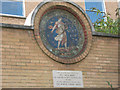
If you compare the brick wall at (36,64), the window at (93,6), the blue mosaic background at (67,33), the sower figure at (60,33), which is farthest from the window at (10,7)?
the brick wall at (36,64)

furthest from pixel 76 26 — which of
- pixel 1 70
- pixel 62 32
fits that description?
pixel 1 70

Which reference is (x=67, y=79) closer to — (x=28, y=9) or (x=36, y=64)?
(x=36, y=64)

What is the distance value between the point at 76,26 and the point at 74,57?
1.71 m

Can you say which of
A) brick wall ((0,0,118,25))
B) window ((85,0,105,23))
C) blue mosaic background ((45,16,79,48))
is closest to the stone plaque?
blue mosaic background ((45,16,79,48))

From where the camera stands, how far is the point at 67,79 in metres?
10.9

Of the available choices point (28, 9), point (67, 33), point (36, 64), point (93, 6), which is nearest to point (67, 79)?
point (36, 64)

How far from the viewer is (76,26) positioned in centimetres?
1229

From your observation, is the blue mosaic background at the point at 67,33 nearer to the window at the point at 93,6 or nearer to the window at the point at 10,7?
the window at the point at 10,7

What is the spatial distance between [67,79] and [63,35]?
2.15 metres

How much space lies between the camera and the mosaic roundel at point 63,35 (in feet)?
37.0

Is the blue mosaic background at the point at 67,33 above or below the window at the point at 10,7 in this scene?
below

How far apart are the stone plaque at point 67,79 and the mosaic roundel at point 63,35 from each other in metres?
0.54

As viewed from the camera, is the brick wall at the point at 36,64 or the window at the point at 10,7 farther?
the window at the point at 10,7

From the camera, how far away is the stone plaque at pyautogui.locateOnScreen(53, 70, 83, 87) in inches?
420
